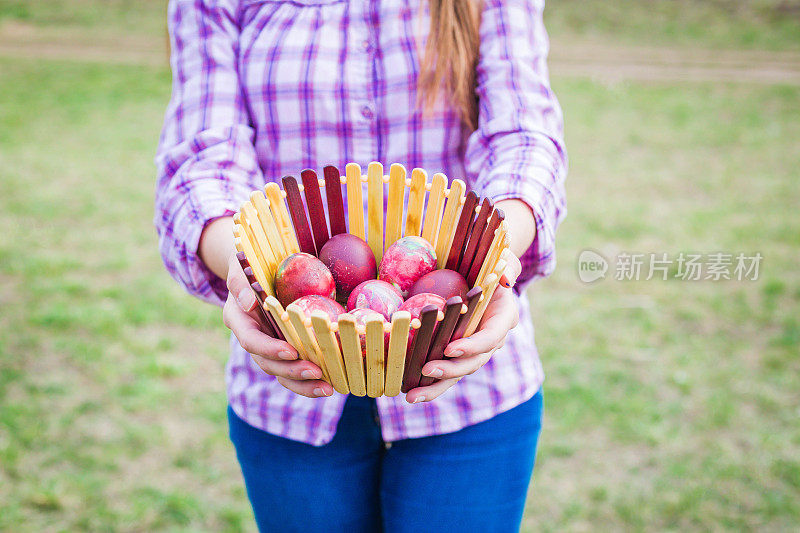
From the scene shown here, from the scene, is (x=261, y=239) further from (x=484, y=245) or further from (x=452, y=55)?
(x=452, y=55)

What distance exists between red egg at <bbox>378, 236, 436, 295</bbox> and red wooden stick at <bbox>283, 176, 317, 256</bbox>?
0.53 feet

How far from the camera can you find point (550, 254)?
1.31 m

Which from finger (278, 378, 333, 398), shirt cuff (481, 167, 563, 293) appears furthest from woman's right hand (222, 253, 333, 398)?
Result: shirt cuff (481, 167, 563, 293)

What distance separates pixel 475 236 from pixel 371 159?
1.11ft

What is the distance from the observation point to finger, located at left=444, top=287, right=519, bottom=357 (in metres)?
1.00

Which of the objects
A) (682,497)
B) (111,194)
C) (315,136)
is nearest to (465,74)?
(315,136)

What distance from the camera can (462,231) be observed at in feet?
4.00

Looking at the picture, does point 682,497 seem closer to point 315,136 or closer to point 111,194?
point 315,136

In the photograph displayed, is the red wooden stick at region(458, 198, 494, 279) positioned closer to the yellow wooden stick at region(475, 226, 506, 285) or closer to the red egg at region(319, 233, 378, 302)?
the yellow wooden stick at region(475, 226, 506, 285)

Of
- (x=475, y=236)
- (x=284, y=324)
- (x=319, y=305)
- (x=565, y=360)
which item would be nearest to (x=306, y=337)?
(x=284, y=324)

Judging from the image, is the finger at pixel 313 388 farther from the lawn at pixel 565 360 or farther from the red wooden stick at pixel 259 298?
the lawn at pixel 565 360

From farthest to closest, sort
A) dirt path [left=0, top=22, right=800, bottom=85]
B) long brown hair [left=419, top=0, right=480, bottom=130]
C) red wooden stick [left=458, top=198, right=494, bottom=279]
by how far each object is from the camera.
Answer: dirt path [left=0, top=22, right=800, bottom=85]
long brown hair [left=419, top=0, right=480, bottom=130]
red wooden stick [left=458, top=198, right=494, bottom=279]

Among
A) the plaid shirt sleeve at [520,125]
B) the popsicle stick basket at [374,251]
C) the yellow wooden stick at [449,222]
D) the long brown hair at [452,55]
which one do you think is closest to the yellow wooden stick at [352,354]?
the popsicle stick basket at [374,251]

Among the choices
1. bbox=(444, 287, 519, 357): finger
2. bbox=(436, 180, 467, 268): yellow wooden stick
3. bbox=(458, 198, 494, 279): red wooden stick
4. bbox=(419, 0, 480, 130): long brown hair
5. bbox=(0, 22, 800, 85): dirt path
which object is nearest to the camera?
bbox=(444, 287, 519, 357): finger
